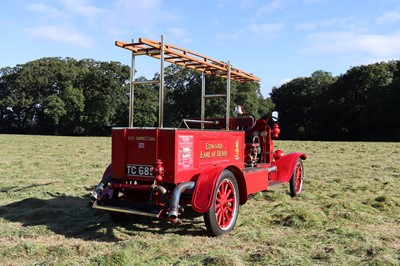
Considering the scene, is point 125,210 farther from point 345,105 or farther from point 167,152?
point 345,105

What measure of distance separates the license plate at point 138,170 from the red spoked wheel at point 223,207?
1.00 m

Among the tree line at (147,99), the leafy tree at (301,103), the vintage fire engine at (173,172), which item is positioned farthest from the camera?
the leafy tree at (301,103)

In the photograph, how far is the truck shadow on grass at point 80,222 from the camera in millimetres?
5613

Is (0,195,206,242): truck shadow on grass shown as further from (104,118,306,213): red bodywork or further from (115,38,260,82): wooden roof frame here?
(115,38,260,82): wooden roof frame

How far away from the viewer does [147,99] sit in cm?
4641

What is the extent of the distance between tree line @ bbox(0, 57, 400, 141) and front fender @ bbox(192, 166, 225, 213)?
38493 mm

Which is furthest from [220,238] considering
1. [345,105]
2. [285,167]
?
[345,105]

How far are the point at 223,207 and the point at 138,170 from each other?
1.35 metres

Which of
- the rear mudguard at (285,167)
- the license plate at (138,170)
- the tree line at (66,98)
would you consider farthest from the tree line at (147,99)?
the license plate at (138,170)

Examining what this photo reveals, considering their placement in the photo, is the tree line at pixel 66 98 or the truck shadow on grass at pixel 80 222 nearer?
the truck shadow on grass at pixel 80 222

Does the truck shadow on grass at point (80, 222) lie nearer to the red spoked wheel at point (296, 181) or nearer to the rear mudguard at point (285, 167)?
the rear mudguard at point (285, 167)

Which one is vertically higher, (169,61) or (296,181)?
(169,61)

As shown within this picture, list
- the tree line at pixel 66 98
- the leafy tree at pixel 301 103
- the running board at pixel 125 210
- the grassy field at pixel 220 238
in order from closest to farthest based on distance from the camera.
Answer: the grassy field at pixel 220 238 < the running board at pixel 125 210 < the tree line at pixel 66 98 < the leafy tree at pixel 301 103

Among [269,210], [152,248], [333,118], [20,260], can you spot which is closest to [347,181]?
[269,210]
